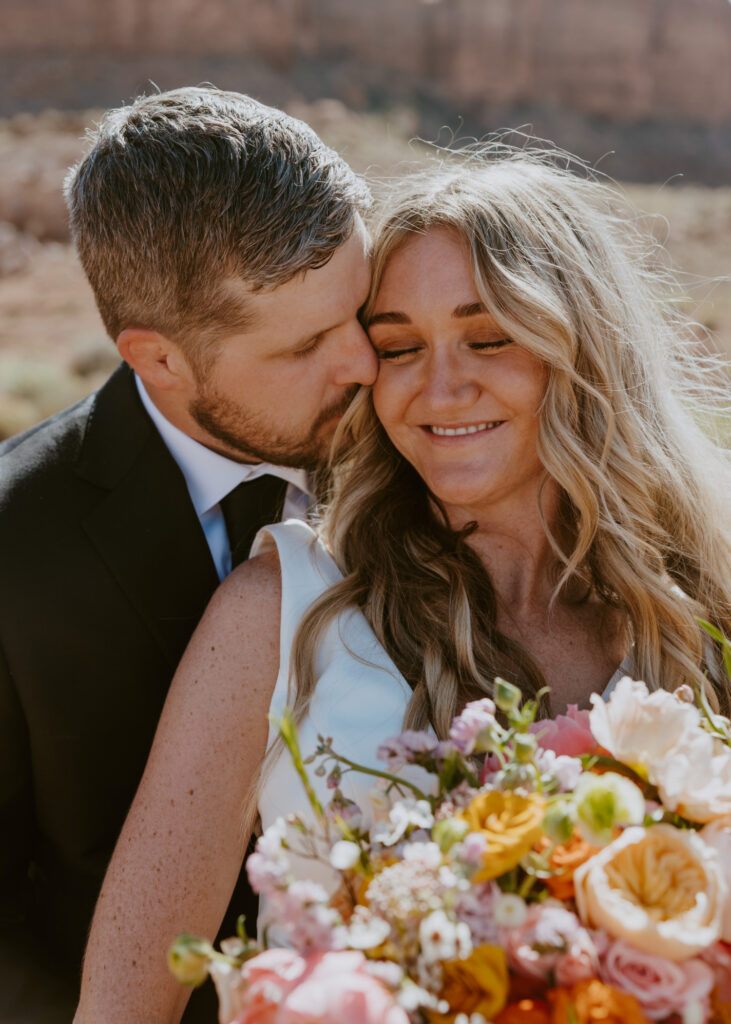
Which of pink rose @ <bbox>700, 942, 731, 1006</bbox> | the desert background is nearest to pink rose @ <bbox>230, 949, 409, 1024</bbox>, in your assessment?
pink rose @ <bbox>700, 942, 731, 1006</bbox>

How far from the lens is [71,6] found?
41000mm

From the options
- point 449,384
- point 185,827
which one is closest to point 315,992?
point 185,827

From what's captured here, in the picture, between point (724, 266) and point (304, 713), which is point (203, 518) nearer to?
point (304, 713)

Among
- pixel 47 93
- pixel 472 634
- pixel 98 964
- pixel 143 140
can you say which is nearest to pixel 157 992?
pixel 98 964

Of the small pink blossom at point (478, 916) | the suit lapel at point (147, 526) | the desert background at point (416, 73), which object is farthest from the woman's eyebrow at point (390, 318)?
the desert background at point (416, 73)

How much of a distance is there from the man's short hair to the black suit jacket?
1.40 feet

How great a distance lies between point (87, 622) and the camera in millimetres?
2701

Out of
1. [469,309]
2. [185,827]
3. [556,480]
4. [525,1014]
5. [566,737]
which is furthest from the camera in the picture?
[556,480]

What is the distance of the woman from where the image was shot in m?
2.15

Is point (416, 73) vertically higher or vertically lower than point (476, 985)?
lower

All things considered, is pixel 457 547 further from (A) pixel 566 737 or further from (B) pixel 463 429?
(A) pixel 566 737

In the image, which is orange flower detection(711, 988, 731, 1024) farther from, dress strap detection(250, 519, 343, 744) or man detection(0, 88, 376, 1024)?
man detection(0, 88, 376, 1024)

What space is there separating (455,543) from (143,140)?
136 centimetres

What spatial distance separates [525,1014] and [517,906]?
4.7 inches
